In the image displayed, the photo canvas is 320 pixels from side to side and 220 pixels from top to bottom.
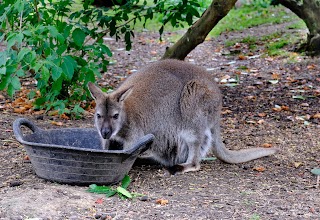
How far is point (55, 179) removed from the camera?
430 cm

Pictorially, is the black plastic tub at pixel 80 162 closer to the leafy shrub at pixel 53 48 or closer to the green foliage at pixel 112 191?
the green foliage at pixel 112 191

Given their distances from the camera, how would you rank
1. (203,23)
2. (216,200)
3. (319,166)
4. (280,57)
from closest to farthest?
(216,200)
(319,166)
(203,23)
(280,57)

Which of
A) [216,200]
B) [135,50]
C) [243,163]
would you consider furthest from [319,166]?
[135,50]

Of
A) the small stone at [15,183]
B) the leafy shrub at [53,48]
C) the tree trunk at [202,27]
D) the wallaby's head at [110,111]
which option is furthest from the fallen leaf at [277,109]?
the small stone at [15,183]

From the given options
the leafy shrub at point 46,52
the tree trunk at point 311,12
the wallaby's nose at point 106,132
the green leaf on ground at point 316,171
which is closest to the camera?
the wallaby's nose at point 106,132

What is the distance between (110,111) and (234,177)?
115 centimetres

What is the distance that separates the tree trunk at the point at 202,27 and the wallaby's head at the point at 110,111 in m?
2.47

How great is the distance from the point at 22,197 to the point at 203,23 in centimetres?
371

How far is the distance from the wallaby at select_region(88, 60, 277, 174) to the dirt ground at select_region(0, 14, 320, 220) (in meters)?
0.15

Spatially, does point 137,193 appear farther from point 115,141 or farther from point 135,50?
point 135,50

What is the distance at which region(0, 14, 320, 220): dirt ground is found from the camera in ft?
12.8

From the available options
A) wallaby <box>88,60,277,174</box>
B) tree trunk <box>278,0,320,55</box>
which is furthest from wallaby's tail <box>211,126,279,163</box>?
tree trunk <box>278,0,320,55</box>

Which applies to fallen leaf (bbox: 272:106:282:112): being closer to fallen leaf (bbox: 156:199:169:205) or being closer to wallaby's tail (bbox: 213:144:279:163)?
wallaby's tail (bbox: 213:144:279:163)

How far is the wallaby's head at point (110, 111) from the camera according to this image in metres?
4.53
